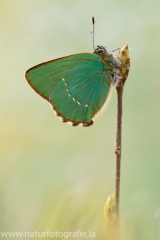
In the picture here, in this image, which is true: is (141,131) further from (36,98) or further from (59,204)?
(59,204)

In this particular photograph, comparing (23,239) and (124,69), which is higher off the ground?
(124,69)

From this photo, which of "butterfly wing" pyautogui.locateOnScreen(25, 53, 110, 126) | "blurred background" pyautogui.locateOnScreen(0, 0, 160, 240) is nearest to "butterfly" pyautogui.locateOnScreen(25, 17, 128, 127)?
"butterfly wing" pyautogui.locateOnScreen(25, 53, 110, 126)

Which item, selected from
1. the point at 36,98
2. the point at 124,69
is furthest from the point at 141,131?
the point at 124,69

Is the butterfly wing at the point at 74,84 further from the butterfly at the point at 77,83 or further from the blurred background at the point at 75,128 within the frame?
the blurred background at the point at 75,128

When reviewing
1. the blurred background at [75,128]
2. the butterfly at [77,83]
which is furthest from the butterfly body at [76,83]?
the blurred background at [75,128]

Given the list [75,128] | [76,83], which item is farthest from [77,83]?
[75,128]

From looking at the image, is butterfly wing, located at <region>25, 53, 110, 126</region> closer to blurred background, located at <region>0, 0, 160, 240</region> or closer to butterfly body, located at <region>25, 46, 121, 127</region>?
butterfly body, located at <region>25, 46, 121, 127</region>

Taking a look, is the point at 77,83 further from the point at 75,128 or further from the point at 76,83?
the point at 75,128
